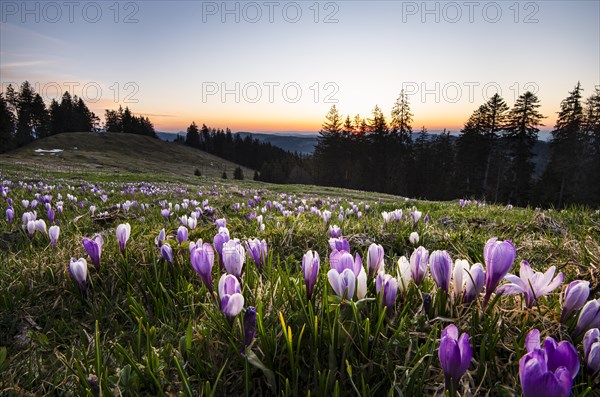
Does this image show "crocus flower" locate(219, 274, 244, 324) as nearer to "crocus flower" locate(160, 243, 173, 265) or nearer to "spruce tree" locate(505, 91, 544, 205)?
"crocus flower" locate(160, 243, 173, 265)

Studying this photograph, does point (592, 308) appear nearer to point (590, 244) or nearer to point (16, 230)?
point (590, 244)

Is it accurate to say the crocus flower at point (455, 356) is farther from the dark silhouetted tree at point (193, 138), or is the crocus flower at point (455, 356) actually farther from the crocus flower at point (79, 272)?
the dark silhouetted tree at point (193, 138)

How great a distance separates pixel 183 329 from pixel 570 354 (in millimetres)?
1718

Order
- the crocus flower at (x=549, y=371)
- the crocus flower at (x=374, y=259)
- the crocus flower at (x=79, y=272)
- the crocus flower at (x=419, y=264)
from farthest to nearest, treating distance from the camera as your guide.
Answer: the crocus flower at (x=79, y=272), the crocus flower at (x=374, y=259), the crocus flower at (x=419, y=264), the crocus flower at (x=549, y=371)

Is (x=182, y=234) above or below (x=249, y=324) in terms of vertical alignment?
above

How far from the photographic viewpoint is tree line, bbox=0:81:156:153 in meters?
90.0

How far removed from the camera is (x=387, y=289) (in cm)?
163

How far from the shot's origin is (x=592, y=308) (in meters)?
1.43

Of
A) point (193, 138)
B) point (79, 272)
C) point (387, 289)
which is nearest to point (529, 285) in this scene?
point (387, 289)

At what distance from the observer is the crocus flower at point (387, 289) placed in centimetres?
162

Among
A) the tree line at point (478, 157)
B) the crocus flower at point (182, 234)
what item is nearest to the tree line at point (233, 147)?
the tree line at point (478, 157)

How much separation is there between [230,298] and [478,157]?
2681 inches

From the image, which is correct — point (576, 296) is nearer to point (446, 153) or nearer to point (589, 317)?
point (589, 317)

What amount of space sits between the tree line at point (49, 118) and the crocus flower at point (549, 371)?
302ft
